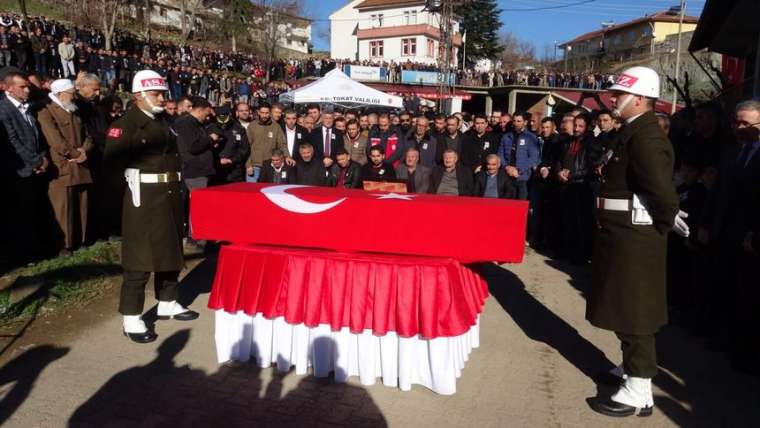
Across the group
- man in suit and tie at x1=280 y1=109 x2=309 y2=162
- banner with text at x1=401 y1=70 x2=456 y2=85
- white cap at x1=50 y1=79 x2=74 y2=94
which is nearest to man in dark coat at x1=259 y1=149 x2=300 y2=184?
man in suit and tie at x1=280 y1=109 x2=309 y2=162

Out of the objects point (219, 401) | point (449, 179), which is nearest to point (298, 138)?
point (449, 179)

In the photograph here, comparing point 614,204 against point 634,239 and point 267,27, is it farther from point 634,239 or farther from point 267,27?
point 267,27

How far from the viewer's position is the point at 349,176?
22.6ft

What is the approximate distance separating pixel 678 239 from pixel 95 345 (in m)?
5.38

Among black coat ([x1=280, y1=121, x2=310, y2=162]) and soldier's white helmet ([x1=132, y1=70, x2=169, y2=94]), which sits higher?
soldier's white helmet ([x1=132, y1=70, x2=169, y2=94])

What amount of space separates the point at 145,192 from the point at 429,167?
3990 mm

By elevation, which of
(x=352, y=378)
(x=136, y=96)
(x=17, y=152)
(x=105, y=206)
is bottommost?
(x=352, y=378)

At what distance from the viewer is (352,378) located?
147 inches

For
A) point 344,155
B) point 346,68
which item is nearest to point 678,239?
point 344,155

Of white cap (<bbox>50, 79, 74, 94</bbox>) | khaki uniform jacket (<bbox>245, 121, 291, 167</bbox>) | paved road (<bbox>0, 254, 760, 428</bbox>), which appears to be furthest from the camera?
khaki uniform jacket (<bbox>245, 121, 291, 167</bbox>)

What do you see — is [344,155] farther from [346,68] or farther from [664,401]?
[346,68]

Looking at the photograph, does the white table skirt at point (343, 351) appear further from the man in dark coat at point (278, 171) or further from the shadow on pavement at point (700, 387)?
the man in dark coat at point (278, 171)

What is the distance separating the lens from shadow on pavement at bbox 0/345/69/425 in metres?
3.28

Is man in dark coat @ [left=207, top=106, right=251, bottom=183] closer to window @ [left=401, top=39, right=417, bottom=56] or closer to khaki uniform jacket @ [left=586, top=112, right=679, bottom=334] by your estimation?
khaki uniform jacket @ [left=586, top=112, right=679, bottom=334]
